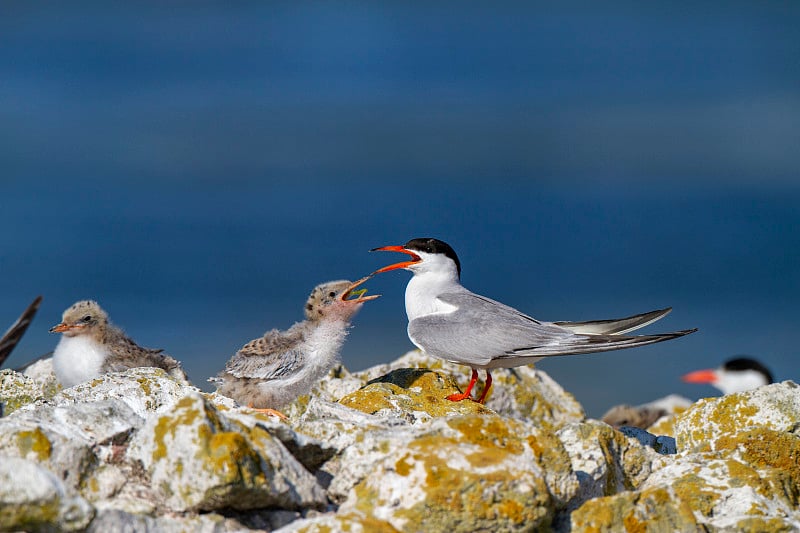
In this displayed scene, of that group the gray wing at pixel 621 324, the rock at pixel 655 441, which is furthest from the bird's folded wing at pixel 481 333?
the rock at pixel 655 441

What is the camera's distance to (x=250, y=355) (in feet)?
34.8

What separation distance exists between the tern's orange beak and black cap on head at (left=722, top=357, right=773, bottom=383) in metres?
0.35

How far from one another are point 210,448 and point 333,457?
1.15 meters

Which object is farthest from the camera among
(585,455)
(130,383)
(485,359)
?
(485,359)

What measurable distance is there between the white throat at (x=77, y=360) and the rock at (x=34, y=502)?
5.38 m

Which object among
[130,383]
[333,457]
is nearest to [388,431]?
[333,457]

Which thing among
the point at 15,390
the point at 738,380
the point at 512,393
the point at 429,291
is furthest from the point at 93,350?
the point at 738,380

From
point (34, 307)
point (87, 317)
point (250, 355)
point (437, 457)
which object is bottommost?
point (437, 457)

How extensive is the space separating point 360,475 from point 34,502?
1.90 meters

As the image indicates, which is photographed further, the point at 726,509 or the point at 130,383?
the point at 130,383

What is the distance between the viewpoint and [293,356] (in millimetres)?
10492

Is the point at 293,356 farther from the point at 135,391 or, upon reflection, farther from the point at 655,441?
the point at 655,441

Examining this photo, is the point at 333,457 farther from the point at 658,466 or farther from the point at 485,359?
the point at 485,359

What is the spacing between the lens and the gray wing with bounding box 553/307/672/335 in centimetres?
1032
